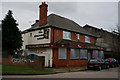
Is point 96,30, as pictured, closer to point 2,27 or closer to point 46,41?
point 46,41

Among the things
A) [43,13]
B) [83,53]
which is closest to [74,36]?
[83,53]

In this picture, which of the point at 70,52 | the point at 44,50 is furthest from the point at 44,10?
the point at 70,52

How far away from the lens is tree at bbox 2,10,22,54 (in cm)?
2333

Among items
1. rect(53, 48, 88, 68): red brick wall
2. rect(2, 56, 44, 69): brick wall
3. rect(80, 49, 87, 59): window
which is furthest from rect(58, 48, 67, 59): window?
rect(80, 49, 87, 59): window

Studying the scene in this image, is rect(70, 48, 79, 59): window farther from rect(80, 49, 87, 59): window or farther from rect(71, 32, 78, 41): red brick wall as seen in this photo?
rect(71, 32, 78, 41): red brick wall

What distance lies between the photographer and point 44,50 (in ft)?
69.9

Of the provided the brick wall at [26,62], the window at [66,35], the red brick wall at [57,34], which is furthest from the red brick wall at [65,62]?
the brick wall at [26,62]

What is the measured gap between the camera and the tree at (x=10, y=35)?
23328mm

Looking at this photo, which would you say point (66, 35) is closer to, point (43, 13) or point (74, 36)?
point (74, 36)

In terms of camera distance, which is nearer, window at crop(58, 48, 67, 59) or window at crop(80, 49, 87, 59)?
window at crop(58, 48, 67, 59)

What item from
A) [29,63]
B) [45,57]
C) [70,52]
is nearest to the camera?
[29,63]

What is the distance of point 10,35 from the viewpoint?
23.8 metres

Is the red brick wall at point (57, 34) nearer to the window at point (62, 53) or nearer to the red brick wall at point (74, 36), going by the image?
the window at point (62, 53)

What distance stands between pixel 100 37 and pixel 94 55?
528 inches
